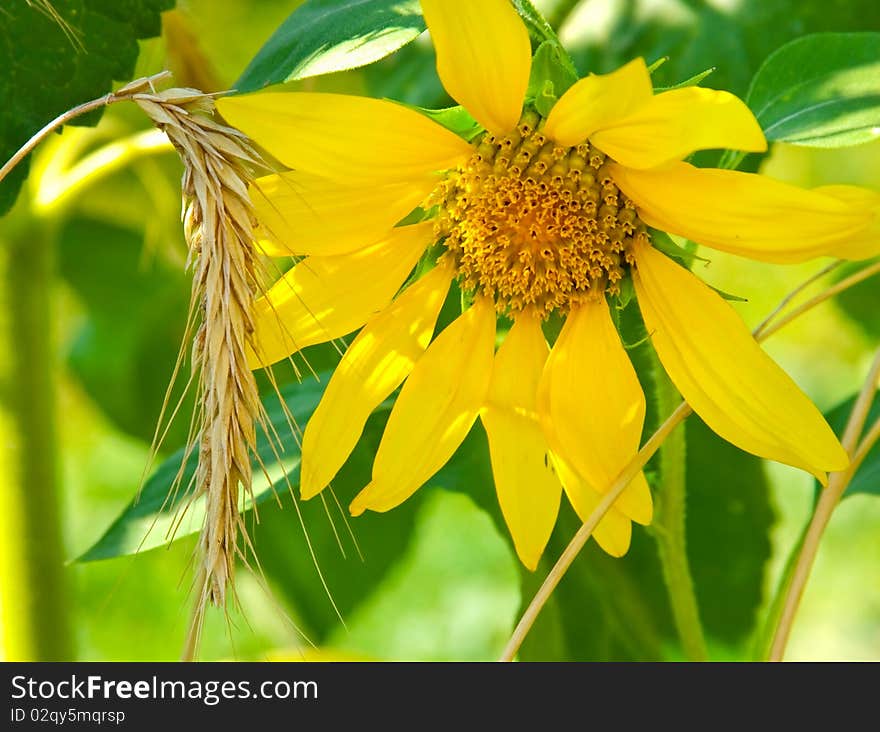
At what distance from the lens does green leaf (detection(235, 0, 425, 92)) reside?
47 cm

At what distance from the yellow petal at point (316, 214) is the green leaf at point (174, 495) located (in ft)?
0.33

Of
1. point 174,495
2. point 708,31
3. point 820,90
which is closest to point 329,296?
point 174,495

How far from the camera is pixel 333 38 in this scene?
1.61 feet

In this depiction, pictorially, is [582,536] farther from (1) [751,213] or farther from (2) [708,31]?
(2) [708,31]

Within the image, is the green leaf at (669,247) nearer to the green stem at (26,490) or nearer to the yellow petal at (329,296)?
the yellow petal at (329,296)

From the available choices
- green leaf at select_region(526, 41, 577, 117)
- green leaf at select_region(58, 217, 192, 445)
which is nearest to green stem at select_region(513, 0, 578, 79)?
green leaf at select_region(526, 41, 577, 117)

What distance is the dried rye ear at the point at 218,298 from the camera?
1.26 ft

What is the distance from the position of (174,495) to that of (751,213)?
11.7 inches

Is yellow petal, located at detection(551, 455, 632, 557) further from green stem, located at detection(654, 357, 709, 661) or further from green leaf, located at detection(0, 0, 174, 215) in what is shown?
green leaf, located at detection(0, 0, 174, 215)

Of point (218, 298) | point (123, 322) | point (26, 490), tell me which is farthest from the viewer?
point (123, 322)

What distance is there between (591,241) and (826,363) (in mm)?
748

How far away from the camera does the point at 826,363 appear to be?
3.85 feet

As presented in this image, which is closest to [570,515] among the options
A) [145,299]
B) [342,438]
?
[342,438]
